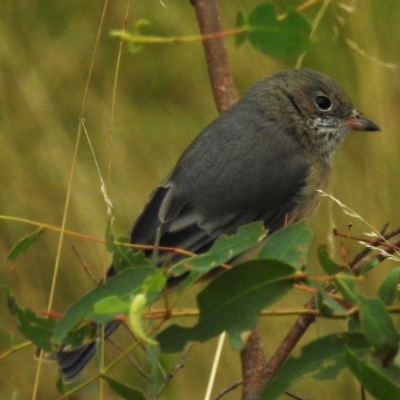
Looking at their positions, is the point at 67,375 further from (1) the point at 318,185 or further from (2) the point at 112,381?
(1) the point at 318,185

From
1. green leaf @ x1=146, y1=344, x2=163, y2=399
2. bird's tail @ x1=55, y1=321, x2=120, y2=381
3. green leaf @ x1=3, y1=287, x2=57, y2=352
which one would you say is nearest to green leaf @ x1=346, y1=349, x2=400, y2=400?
green leaf @ x1=146, y1=344, x2=163, y2=399

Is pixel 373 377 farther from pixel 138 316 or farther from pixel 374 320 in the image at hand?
pixel 138 316

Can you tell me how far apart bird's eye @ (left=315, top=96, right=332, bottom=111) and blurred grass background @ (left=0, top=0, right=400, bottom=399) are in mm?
481

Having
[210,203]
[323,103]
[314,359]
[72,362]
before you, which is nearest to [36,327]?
[314,359]

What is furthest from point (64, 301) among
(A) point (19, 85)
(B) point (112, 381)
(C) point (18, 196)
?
(B) point (112, 381)

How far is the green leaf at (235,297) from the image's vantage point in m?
1.61

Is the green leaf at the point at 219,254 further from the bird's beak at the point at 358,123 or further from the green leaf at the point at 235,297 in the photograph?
the bird's beak at the point at 358,123

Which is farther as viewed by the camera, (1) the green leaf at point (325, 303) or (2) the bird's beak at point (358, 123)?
(2) the bird's beak at point (358, 123)

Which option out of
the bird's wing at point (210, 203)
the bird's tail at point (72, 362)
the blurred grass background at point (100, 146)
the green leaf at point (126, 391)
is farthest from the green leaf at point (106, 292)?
the blurred grass background at point (100, 146)

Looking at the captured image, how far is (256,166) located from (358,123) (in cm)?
69

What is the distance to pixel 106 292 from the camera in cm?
164

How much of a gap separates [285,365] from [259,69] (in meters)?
3.24

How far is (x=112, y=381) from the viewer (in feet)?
5.96

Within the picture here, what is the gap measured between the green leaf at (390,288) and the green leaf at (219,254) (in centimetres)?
25
